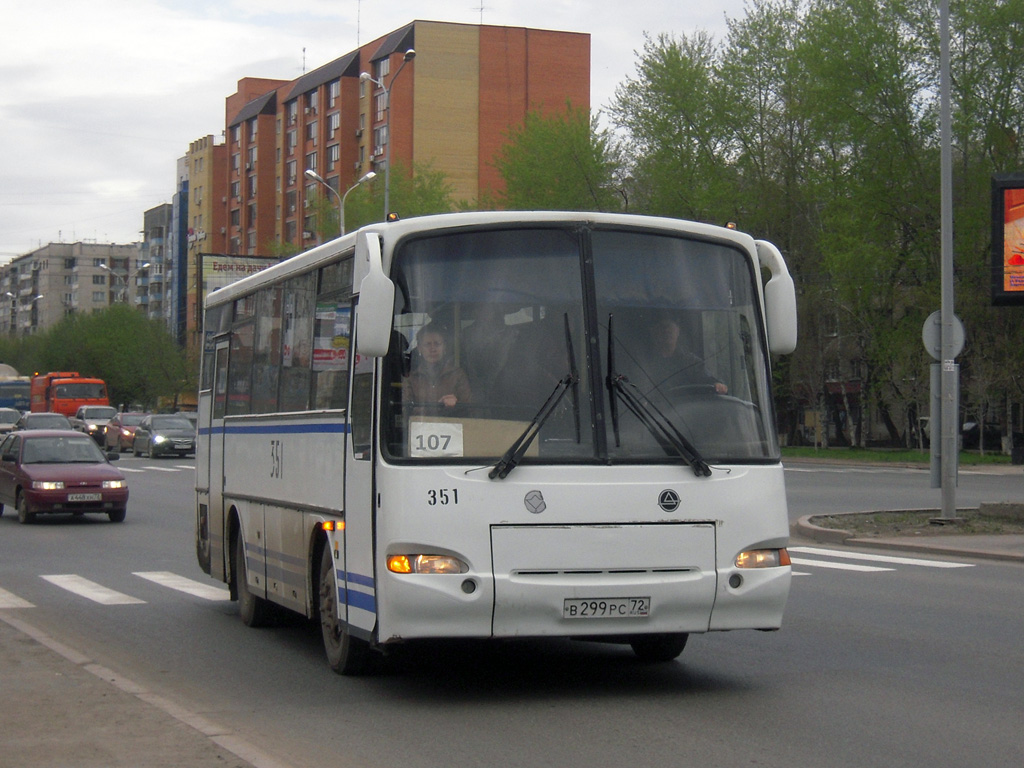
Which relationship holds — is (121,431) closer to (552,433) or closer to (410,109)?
(410,109)

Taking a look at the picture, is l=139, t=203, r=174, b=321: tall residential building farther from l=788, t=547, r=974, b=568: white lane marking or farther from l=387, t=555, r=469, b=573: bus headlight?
l=387, t=555, r=469, b=573: bus headlight

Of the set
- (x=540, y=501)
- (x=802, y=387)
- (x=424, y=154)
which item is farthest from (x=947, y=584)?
(x=424, y=154)

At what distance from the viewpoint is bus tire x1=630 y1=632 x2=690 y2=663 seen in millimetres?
9337

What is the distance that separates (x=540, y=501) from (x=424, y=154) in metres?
81.7

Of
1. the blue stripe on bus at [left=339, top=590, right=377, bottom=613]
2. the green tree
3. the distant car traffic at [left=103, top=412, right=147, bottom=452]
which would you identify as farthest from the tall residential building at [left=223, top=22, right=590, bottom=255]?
the blue stripe on bus at [left=339, top=590, right=377, bottom=613]

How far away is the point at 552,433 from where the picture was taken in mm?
8008

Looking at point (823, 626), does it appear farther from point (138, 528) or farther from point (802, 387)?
point (802, 387)

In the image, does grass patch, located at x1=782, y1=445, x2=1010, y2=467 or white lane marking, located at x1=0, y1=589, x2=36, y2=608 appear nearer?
white lane marking, located at x1=0, y1=589, x2=36, y2=608

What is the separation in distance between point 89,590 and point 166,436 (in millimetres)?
39260

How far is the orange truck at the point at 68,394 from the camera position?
75.2 metres

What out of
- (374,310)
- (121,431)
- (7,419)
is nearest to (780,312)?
(374,310)

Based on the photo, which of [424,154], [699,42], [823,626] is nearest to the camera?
[823,626]

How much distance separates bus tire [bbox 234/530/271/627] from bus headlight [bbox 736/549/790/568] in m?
4.58

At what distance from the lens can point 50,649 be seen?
32.3ft
